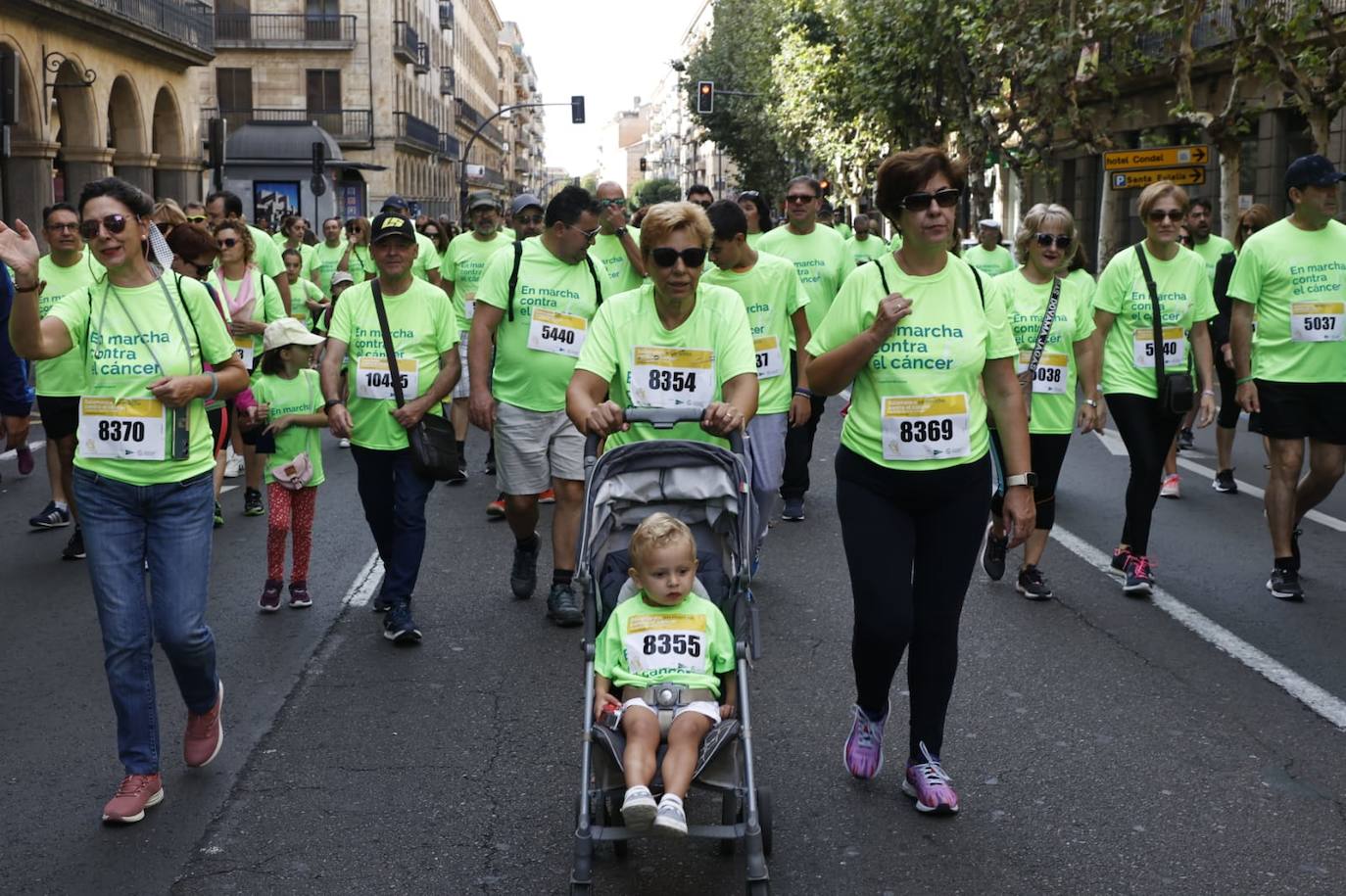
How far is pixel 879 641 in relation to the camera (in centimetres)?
498

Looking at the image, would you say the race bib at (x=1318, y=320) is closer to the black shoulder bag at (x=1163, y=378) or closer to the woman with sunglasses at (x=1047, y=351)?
the black shoulder bag at (x=1163, y=378)

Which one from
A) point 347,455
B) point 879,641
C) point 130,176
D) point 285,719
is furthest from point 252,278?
point 130,176

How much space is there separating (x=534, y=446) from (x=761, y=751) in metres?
2.63

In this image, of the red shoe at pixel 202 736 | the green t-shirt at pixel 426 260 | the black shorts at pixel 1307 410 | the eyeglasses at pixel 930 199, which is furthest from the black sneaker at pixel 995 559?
the green t-shirt at pixel 426 260

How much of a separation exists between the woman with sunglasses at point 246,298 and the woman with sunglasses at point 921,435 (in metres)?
6.54

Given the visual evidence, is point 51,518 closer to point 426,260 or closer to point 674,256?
point 426,260

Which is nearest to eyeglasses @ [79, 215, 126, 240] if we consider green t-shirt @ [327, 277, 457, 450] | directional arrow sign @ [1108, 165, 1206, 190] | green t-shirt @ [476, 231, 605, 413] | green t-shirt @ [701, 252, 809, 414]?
green t-shirt @ [327, 277, 457, 450]

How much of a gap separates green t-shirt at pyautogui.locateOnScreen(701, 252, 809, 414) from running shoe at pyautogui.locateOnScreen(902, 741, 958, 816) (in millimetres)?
3196

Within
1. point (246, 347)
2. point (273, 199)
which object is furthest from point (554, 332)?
point (273, 199)

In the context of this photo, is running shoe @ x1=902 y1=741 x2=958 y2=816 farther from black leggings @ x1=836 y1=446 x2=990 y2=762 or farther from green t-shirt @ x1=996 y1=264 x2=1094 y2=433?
green t-shirt @ x1=996 y1=264 x2=1094 y2=433

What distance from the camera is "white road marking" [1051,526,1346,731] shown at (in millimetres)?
6188

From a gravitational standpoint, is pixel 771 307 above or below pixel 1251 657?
above

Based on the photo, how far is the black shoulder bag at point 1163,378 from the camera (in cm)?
802

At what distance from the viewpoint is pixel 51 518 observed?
10328mm
